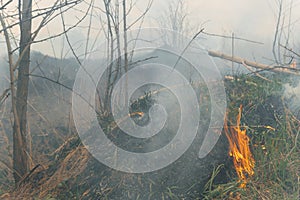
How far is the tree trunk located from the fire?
7.14ft

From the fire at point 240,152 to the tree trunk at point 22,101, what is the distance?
2175 millimetres

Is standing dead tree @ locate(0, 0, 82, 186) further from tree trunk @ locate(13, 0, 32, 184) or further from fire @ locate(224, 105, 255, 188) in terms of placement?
fire @ locate(224, 105, 255, 188)

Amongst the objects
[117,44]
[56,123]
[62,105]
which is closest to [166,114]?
[117,44]

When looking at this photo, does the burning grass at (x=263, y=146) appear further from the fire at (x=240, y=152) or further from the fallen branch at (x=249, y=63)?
the fallen branch at (x=249, y=63)

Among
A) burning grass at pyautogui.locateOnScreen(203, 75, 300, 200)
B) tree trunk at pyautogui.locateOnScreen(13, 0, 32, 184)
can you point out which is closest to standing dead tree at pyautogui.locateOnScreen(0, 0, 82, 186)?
tree trunk at pyautogui.locateOnScreen(13, 0, 32, 184)

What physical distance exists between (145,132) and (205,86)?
44.7 inches

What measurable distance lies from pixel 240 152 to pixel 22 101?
2364 millimetres

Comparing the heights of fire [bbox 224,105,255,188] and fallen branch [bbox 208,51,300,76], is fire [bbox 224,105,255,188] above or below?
below

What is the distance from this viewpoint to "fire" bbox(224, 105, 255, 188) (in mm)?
3420

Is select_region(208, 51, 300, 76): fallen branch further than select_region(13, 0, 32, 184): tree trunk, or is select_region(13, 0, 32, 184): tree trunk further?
select_region(208, 51, 300, 76): fallen branch

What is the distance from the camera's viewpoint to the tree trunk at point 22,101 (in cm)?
395

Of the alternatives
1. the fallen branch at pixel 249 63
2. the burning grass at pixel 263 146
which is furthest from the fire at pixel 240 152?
the fallen branch at pixel 249 63

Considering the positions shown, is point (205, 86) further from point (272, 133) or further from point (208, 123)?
point (272, 133)

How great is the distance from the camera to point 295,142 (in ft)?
12.0
